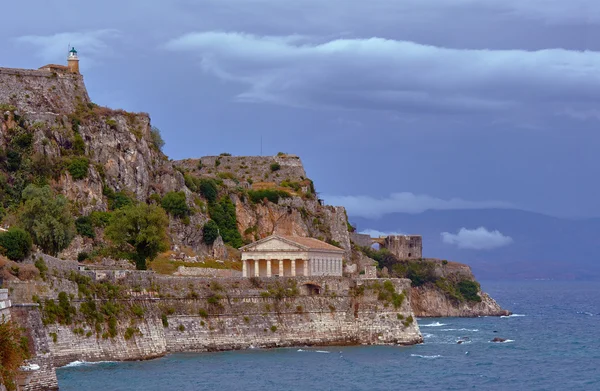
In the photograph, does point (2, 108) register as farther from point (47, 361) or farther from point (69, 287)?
point (47, 361)

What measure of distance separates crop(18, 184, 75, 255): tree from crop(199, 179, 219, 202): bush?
30348 mm

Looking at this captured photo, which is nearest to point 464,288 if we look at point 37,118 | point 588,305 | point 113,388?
point 588,305

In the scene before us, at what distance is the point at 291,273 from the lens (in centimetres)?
9369

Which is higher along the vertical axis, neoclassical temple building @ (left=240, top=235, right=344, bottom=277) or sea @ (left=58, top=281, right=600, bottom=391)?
neoclassical temple building @ (left=240, top=235, right=344, bottom=277)

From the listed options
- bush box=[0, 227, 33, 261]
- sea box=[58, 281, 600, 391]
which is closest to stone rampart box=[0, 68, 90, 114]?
sea box=[58, 281, 600, 391]

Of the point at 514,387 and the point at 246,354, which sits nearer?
the point at 514,387

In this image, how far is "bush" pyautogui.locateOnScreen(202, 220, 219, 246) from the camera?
4478 inches

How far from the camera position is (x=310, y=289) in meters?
88.8

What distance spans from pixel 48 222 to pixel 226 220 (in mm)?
32946

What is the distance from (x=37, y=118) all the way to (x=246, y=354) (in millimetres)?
35452

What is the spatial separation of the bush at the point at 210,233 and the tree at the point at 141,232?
21.4m

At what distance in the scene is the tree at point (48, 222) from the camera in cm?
8844

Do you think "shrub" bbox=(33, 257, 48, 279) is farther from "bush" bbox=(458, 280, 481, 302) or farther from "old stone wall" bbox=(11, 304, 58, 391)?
"bush" bbox=(458, 280, 481, 302)

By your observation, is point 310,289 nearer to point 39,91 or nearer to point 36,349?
point 36,349
